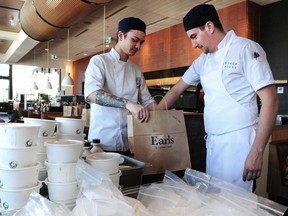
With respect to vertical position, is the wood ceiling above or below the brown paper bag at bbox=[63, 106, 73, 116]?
above

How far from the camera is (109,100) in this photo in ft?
4.16

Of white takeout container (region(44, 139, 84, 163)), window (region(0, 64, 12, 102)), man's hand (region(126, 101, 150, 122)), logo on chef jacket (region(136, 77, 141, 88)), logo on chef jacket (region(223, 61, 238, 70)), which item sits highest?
window (region(0, 64, 12, 102))

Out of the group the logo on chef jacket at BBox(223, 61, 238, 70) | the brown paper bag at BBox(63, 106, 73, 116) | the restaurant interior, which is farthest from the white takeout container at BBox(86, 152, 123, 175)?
the brown paper bag at BBox(63, 106, 73, 116)

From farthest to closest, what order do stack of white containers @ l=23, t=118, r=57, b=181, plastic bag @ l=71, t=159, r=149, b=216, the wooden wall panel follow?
the wooden wall panel → stack of white containers @ l=23, t=118, r=57, b=181 → plastic bag @ l=71, t=159, r=149, b=216

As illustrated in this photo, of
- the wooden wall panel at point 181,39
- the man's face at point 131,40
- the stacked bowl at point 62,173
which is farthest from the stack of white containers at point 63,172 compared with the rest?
the wooden wall panel at point 181,39

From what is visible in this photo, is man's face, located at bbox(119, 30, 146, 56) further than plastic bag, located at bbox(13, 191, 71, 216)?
Yes

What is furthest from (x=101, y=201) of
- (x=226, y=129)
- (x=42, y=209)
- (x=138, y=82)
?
(x=138, y=82)

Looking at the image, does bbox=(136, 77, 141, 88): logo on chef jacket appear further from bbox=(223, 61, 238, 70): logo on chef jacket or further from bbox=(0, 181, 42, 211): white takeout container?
bbox=(0, 181, 42, 211): white takeout container

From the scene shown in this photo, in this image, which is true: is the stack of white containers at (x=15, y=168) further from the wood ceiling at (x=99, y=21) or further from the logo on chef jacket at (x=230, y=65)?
the wood ceiling at (x=99, y=21)

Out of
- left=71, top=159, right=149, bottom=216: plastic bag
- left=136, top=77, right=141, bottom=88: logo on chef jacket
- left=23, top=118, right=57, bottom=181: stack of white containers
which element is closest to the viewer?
left=71, top=159, right=149, bottom=216: plastic bag

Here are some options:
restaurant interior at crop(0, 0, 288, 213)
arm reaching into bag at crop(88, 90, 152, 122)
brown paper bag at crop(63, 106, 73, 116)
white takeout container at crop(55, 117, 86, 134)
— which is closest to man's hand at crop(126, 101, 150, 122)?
arm reaching into bag at crop(88, 90, 152, 122)

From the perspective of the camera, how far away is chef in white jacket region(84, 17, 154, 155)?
1406 millimetres

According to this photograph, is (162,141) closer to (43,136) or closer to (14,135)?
(43,136)

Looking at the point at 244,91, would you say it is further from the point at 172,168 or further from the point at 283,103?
the point at 283,103
